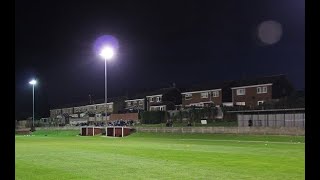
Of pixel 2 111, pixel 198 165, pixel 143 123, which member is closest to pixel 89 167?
pixel 198 165

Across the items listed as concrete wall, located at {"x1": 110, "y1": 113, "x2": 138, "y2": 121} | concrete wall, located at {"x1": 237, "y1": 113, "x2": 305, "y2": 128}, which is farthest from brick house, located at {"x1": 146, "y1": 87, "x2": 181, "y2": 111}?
concrete wall, located at {"x1": 237, "y1": 113, "x2": 305, "y2": 128}

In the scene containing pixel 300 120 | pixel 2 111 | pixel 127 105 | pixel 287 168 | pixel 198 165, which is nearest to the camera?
pixel 2 111

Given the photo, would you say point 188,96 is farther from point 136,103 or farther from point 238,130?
point 238,130

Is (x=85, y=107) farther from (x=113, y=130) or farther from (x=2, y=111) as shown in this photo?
(x=2, y=111)

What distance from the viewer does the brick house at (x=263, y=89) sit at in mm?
79250

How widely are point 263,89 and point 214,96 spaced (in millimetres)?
14683

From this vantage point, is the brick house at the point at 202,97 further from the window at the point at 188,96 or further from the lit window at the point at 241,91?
the lit window at the point at 241,91

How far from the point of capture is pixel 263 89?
8044 centimetres

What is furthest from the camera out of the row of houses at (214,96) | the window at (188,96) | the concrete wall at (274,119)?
the window at (188,96)

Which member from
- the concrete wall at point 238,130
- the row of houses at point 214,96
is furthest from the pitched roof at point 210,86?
the concrete wall at point 238,130

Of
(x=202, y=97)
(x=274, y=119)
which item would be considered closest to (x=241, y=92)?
(x=202, y=97)

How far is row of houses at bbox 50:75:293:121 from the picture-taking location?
7994cm

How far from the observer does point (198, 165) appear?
17.1 m
